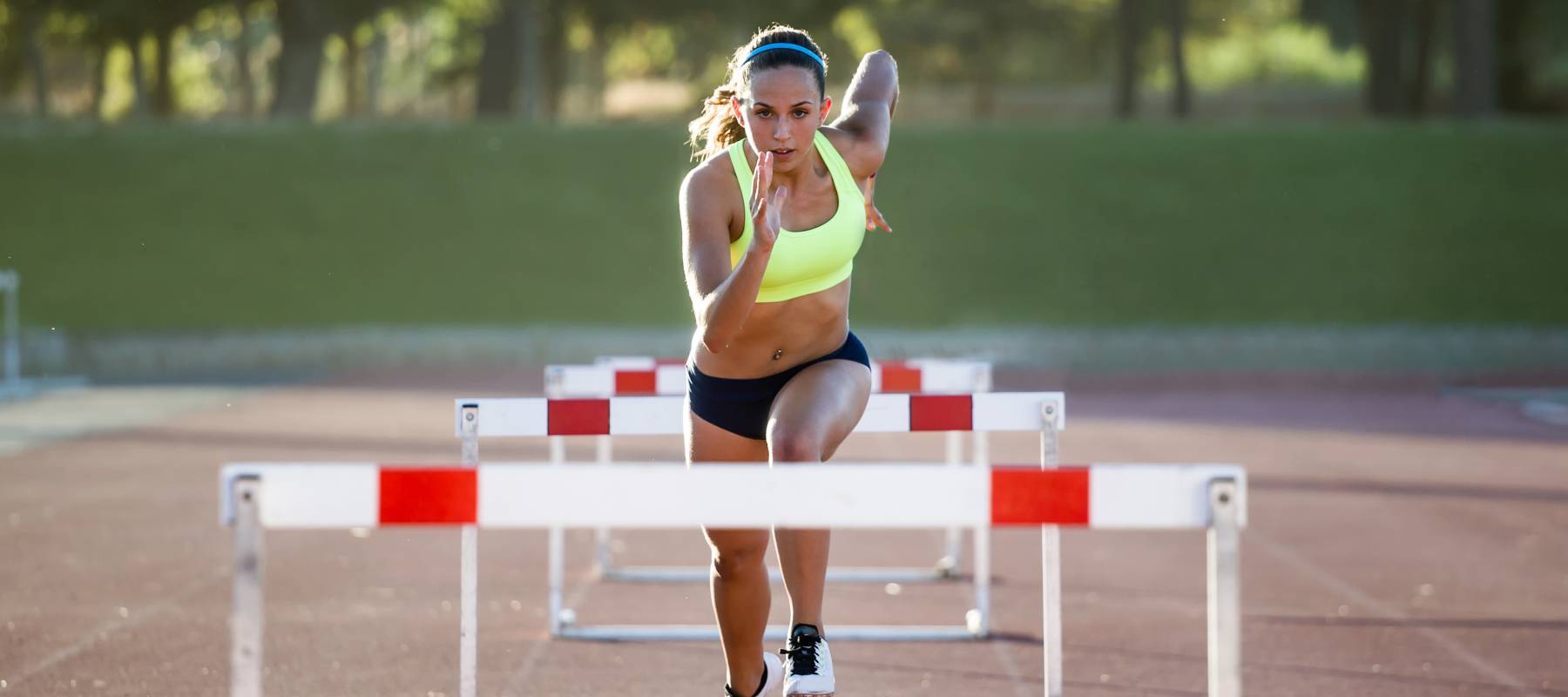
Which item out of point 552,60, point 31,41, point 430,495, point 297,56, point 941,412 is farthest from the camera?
point 552,60

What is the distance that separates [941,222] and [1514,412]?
1081cm

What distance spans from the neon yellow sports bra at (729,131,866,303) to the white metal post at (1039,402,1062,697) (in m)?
0.79

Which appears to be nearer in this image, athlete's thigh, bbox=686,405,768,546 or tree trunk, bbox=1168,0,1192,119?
athlete's thigh, bbox=686,405,768,546

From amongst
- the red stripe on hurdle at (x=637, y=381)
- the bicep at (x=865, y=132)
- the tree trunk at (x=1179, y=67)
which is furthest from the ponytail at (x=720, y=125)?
the tree trunk at (x=1179, y=67)

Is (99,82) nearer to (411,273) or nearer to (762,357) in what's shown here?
(411,273)

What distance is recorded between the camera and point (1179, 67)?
3375 centimetres

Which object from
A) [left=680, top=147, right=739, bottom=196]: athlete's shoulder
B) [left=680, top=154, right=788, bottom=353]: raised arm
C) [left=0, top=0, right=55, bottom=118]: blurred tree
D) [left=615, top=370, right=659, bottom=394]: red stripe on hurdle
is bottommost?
[left=615, top=370, right=659, bottom=394]: red stripe on hurdle

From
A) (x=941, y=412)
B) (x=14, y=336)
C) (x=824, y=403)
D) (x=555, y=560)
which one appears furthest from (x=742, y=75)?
(x=14, y=336)

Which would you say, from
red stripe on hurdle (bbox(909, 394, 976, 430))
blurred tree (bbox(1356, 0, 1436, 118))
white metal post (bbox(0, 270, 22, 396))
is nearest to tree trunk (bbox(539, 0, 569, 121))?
white metal post (bbox(0, 270, 22, 396))

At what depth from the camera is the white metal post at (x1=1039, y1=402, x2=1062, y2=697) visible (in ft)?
13.7

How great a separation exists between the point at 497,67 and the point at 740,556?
105 feet

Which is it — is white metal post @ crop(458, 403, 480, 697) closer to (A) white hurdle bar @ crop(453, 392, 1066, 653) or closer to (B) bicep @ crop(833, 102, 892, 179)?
(A) white hurdle bar @ crop(453, 392, 1066, 653)

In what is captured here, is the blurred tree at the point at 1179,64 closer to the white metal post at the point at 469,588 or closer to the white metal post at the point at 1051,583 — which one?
the white metal post at the point at 1051,583

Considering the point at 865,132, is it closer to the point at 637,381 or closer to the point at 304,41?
the point at 637,381
